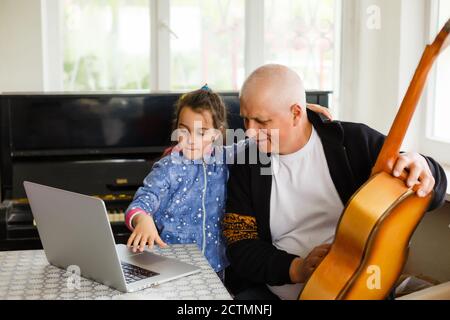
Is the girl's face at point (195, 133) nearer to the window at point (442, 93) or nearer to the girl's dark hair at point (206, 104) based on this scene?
the girl's dark hair at point (206, 104)

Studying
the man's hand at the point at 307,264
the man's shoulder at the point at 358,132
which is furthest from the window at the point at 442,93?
the man's hand at the point at 307,264

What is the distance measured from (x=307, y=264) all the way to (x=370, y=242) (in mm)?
297

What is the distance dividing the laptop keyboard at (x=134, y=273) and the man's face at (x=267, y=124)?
1.75 ft

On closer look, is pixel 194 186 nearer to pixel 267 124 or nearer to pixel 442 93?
pixel 267 124

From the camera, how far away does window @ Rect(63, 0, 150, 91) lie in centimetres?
370

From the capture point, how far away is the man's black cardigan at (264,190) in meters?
1.86

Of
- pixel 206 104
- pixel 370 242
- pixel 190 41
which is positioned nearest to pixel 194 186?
pixel 206 104

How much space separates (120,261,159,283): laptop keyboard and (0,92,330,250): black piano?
134 centimetres

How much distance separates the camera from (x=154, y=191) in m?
1.95

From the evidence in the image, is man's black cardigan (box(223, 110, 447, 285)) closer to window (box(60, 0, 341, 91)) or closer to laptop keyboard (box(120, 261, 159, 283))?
laptop keyboard (box(120, 261, 159, 283))

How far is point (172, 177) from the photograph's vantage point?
6.60 feet
